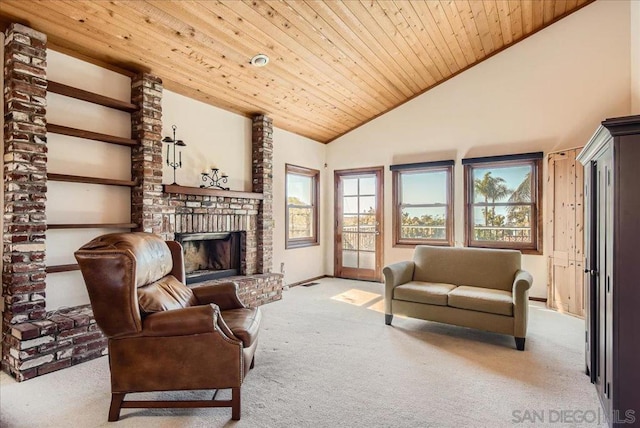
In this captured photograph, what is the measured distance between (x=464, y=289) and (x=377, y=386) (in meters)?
1.72

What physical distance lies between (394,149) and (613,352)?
4822 millimetres

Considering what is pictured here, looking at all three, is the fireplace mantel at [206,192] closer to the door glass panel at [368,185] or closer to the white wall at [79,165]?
the white wall at [79,165]

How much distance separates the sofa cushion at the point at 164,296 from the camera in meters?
2.16

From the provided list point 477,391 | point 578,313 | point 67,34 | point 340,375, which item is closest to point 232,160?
point 67,34

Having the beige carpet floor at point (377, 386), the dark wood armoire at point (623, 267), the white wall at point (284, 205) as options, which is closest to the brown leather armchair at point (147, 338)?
the beige carpet floor at point (377, 386)

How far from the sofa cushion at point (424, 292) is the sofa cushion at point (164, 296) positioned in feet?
7.19

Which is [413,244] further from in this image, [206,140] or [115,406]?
[115,406]

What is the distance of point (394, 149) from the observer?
244 inches

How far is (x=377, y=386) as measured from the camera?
250cm

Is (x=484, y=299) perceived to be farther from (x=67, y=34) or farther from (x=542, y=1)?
(x=67, y=34)

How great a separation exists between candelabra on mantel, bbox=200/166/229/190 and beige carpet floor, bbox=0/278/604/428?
6.90 ft

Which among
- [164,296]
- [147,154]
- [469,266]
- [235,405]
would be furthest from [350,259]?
[235,405]

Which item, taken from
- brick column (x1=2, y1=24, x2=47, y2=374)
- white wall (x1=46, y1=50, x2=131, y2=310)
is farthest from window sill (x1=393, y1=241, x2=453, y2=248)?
brick column (x1=2, y1=24, x2=47, y2=374)
